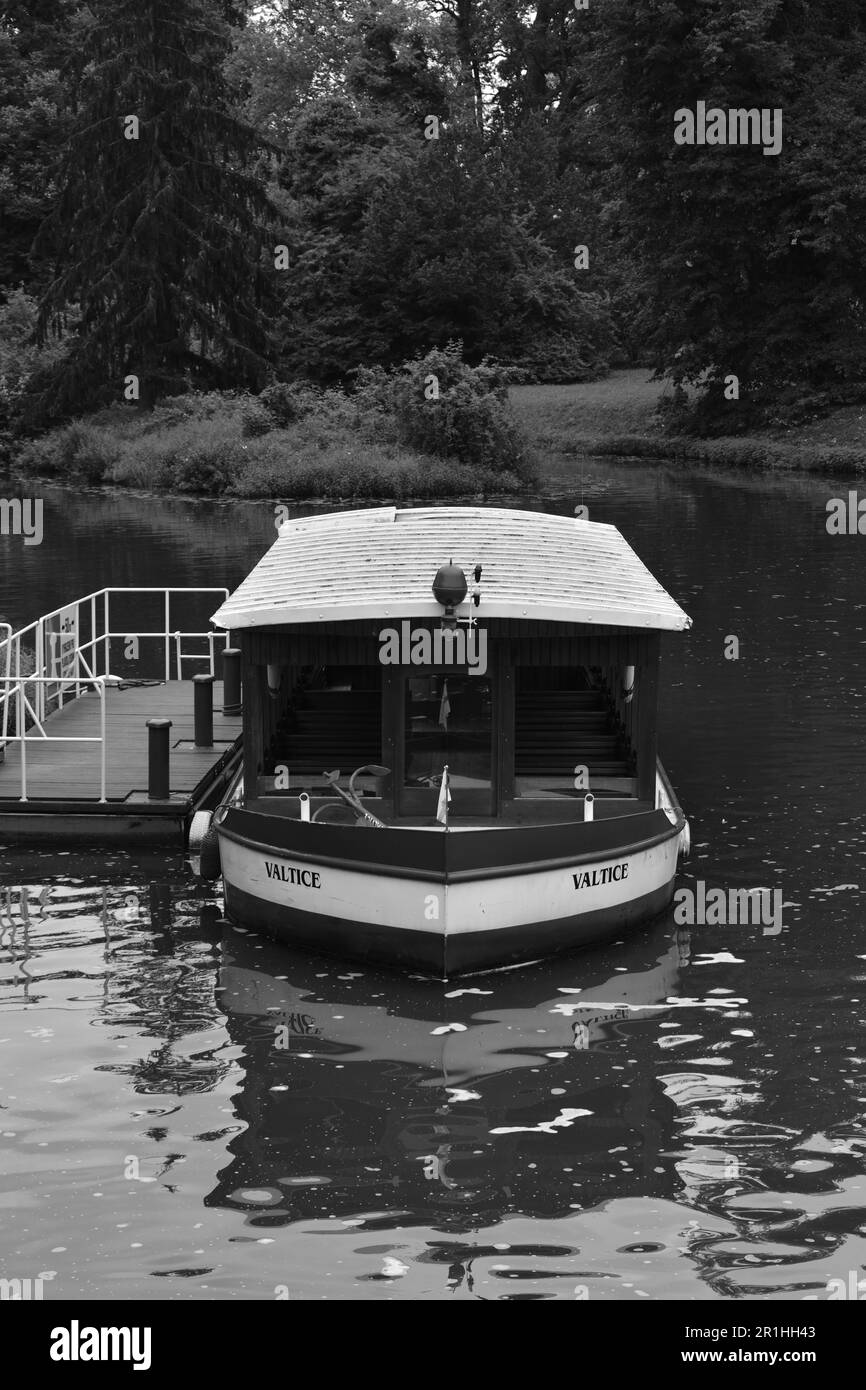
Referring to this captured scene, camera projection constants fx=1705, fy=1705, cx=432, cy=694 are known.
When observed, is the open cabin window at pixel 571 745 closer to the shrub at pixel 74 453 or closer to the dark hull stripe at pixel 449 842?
the dark hull stripe at pixel 449 842

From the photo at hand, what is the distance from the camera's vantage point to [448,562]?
14.9 metres

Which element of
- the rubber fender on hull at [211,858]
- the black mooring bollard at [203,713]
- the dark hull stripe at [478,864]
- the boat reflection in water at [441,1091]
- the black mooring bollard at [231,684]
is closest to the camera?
the boat reflection in water at [441,1091]

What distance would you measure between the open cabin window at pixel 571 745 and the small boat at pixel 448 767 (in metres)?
0.03

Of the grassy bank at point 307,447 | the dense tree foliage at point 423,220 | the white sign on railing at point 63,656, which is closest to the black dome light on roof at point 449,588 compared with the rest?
the white sign on railing at point 63,656

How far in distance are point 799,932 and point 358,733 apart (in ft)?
14.6

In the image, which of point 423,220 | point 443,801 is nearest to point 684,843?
point 443,801

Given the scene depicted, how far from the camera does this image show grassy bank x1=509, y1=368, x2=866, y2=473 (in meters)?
61.6

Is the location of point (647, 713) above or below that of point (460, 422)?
below

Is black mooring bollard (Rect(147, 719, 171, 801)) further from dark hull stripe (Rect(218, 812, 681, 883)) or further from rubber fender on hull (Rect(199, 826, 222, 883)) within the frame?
dark hull stripe (Rect(218, 812, 681, 883))

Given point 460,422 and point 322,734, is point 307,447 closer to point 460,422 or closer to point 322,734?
point 460,422

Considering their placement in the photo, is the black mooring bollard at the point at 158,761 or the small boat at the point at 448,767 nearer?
the small boat at the point at 448,767

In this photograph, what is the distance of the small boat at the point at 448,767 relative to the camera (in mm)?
13484

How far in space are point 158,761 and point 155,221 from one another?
49.6 metres
